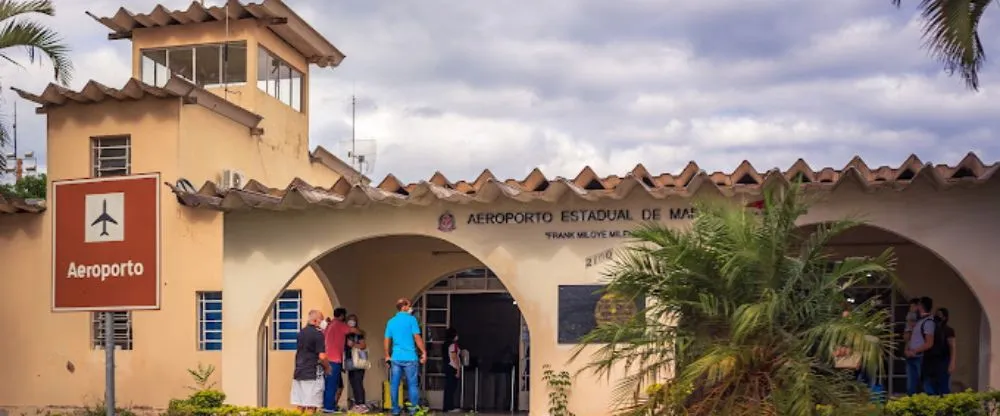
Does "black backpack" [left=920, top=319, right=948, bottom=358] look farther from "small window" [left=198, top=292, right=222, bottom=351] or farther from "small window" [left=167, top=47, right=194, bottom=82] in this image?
"small window" [left=167, top=47, right=194, bottom=82]

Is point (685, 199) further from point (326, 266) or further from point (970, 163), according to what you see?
point (326, 266)

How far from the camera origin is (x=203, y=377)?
58.7 ft

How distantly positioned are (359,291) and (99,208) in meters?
9.83

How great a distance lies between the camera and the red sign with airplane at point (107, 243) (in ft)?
30.4

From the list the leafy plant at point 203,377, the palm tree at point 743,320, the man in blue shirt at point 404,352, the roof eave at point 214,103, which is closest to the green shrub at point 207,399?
the man in blue shirt at point 404,352

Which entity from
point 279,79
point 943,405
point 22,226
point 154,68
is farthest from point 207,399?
point 279,79

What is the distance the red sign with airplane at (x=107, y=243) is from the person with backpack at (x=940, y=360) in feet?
30.8

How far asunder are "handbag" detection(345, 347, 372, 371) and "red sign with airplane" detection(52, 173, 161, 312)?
260 inches

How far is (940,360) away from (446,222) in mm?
6332

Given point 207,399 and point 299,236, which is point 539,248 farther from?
point 207,399

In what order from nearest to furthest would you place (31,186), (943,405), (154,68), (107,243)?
(107,243), (943,405), (154,68), (31,186)

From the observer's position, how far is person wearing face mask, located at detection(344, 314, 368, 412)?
16.3 meters

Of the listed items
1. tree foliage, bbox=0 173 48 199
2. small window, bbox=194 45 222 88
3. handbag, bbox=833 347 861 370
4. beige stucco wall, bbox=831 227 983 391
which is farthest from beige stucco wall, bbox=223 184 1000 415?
tree foliage, bbox=0 173 48 199

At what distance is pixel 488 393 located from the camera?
1927 centimetres
